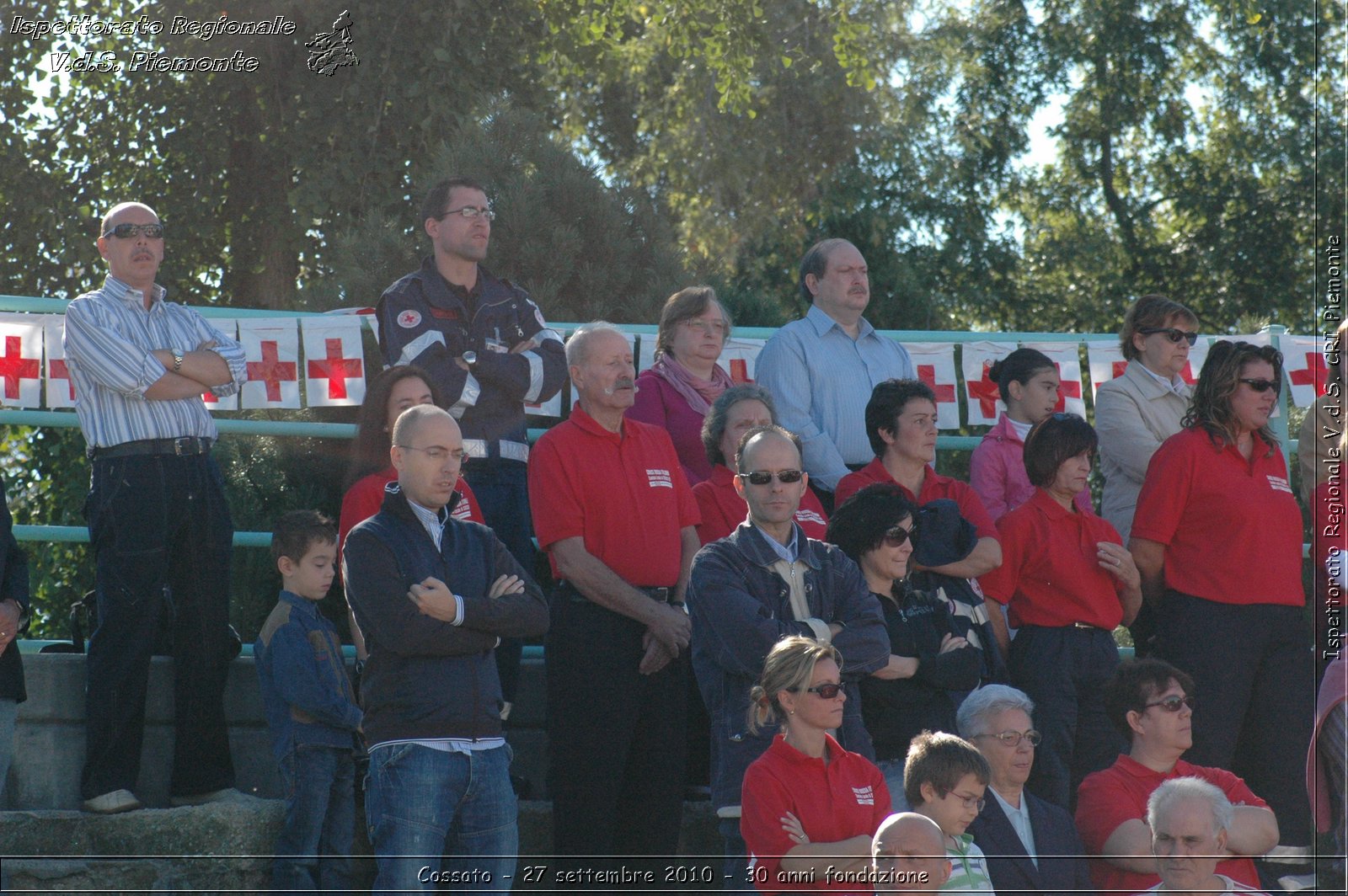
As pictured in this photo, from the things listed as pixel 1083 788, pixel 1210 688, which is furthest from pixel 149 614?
pixel 1210 688

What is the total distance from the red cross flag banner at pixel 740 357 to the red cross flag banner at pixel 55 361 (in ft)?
9.51

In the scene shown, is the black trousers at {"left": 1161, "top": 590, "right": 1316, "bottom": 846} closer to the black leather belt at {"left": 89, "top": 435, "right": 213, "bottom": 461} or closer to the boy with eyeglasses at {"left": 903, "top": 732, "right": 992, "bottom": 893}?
the boy with eyeglasses at {"left": 903, "top": 732, "right": 992, "bottom": 893}

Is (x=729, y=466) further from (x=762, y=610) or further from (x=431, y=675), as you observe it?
(x=431, y=675)

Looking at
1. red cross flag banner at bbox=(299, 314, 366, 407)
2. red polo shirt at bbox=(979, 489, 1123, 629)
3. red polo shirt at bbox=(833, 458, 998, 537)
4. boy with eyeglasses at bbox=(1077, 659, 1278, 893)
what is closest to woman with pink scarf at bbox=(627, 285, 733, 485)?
red polo shirt at bbox=(833, 458, 998, 537)

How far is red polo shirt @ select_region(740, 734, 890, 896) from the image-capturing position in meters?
4.53

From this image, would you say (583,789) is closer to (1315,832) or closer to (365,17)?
(1315,832)

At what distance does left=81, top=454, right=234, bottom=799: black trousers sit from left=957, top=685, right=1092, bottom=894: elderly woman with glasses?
2.64 meters

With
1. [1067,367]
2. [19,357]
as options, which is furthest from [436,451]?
[1067,367]

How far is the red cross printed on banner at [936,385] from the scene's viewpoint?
775 cm

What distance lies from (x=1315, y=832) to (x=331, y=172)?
379 inches

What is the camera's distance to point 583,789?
541cm

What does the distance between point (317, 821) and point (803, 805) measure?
5.64ft

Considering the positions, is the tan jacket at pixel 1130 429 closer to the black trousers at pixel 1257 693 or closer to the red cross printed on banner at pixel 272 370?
the black trousers at pixel 1257 693

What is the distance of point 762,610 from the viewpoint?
5.05m
